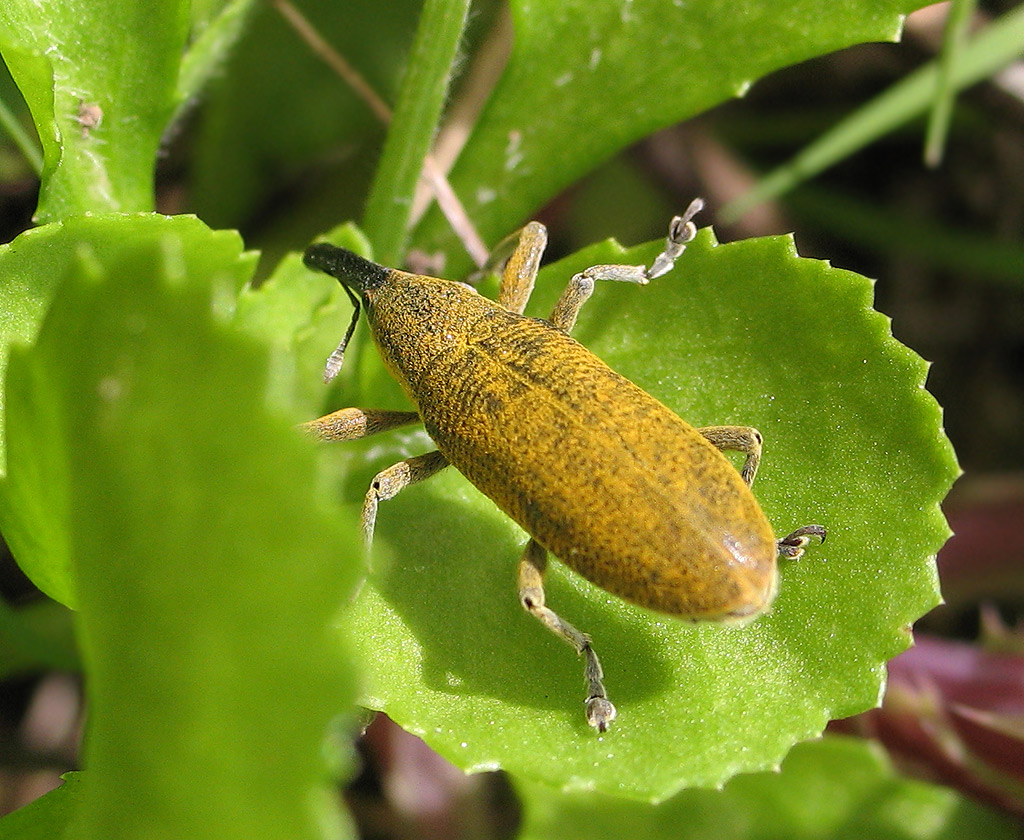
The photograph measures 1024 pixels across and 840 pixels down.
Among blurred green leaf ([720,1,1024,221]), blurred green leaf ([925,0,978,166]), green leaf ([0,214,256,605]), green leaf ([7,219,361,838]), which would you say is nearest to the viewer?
green leaf ([7,219,361,838])

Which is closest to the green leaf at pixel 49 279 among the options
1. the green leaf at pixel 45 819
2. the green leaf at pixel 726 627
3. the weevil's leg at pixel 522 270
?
the green leaf at pixel 45 819

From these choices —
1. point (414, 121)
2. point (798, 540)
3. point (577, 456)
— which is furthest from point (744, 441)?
point (414, 121)

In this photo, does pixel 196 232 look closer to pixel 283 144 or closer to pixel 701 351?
pixel 701 351

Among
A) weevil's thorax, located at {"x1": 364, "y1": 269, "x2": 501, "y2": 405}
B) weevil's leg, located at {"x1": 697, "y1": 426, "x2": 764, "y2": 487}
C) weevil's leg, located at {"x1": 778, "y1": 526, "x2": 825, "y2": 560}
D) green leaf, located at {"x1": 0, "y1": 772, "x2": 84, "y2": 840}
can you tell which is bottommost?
green leaf, located at {"x1": 0, "y1": 772, "x2": 84, "y2": 840}

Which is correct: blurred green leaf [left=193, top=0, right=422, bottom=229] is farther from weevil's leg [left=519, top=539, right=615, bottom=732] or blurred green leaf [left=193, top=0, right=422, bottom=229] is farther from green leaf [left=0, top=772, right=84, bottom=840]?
green leaf [left=0, top=772, right=84, bottom=840]

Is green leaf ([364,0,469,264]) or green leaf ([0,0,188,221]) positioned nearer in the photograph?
green leaf ([0,0,188,221])

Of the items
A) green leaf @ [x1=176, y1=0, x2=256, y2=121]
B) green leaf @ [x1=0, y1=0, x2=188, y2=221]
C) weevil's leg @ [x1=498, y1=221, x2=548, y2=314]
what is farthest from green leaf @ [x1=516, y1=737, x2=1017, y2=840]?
green leaf @ [x1=176, y1=0, x2=256, y2=121]

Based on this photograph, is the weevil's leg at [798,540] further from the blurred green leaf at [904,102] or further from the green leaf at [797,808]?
the blurred green leaf at [904,102]
